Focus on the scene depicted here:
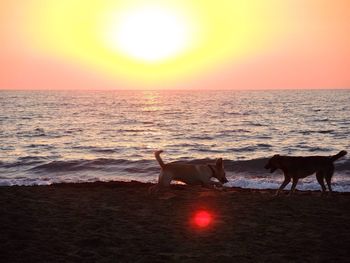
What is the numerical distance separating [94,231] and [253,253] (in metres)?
2.70

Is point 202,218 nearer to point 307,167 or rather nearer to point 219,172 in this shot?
point 219,172

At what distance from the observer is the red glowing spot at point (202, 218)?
8.26 m

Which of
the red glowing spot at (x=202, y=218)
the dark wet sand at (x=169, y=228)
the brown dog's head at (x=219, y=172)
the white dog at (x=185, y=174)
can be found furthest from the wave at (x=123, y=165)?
the red glowing spot at (x=202, y=218)

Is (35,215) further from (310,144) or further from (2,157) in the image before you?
(310,144)

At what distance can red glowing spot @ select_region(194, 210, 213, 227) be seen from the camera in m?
8.26

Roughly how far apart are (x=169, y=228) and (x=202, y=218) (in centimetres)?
94

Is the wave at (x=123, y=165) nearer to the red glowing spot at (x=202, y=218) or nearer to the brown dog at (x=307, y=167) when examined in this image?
the brown dog at (x=307, y=167)

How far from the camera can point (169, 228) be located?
794 centimetres

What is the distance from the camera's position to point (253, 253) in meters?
6.71

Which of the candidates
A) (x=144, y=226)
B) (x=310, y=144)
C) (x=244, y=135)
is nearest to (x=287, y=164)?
(x=144, y=226)

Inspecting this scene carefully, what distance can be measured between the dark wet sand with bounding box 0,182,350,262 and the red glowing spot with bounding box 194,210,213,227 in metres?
0.14

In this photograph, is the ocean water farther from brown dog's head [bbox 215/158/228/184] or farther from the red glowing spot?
the red glowing spot

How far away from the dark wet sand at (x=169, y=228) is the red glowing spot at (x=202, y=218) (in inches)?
5.3

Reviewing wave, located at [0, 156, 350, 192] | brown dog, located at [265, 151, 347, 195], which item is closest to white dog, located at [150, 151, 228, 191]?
brown dog, located at [265, 151, 347, 195]
